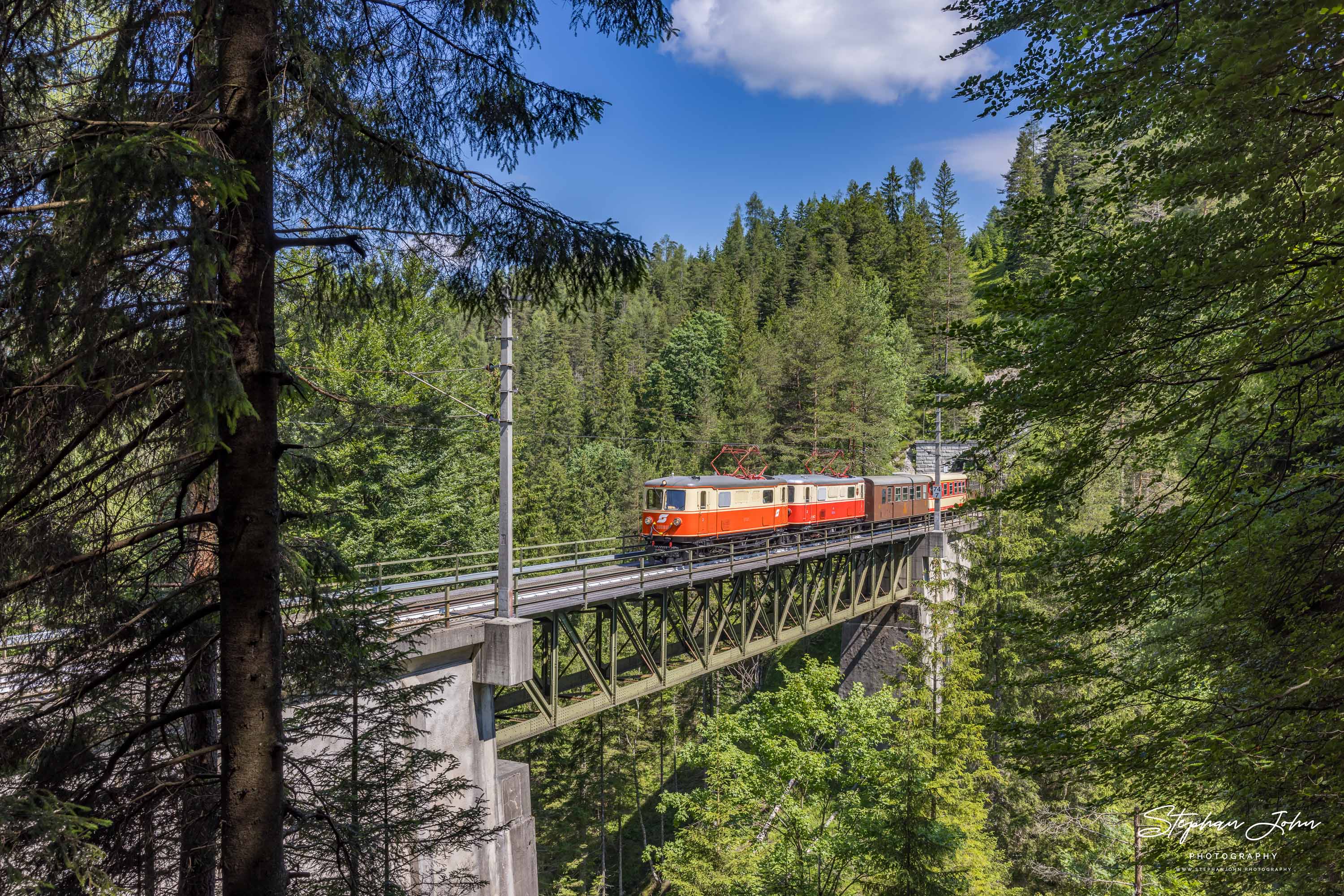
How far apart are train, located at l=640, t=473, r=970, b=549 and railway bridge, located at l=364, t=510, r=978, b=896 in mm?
760

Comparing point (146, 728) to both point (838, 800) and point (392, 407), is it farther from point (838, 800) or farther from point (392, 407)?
point (838, 800)

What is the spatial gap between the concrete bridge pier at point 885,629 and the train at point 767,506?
2.21 meters

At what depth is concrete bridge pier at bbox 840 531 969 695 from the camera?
30.8 m

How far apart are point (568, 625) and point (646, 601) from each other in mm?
3449

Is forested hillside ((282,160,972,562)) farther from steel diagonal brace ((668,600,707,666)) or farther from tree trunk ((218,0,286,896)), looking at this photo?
steel diagonal brace ((668,600,707,666))

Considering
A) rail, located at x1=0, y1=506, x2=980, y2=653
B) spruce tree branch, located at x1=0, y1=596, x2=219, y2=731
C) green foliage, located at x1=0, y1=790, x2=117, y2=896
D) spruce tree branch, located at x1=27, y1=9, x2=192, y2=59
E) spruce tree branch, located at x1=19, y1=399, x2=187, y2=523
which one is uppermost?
spruce tree branch, located at x1=27, y1=9, x2=192, y2=59

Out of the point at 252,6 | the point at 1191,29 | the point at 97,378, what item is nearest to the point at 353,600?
the point at 97,378

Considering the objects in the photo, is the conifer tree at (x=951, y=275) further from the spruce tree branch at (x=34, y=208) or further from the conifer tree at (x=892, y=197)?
the spruce tree branch at (x=34, y=208)

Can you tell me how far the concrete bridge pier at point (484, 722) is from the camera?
1194cm

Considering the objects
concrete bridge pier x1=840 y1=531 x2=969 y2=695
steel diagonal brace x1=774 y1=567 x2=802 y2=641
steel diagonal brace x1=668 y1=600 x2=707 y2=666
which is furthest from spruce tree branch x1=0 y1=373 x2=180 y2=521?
concrete bridge pier x1=840 y1=531 x2=969 y2=695

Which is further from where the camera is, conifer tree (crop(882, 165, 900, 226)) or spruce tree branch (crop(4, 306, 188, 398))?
conifer tree (crop(882, 165, 900, 226))

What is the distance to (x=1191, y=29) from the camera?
4426mm

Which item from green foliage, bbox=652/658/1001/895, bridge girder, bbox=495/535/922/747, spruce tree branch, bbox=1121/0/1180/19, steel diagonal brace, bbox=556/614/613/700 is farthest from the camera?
bridge girder, bbox=495/535/922/747

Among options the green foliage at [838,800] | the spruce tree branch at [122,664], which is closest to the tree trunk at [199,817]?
the spruce tree branch at [122,664]
